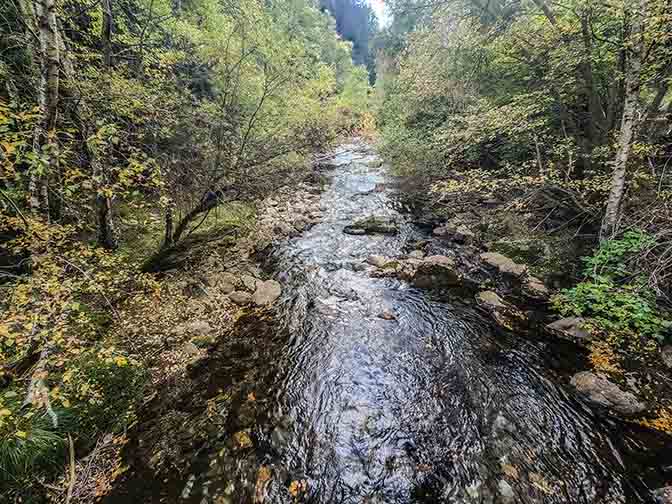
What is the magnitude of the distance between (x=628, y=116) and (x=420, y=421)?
5.75 m

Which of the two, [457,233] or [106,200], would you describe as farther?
[457,233]

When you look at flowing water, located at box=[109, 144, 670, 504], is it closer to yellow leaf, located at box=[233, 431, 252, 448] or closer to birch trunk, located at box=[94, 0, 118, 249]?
yellow leaf, located at box=[233, 431, 252, 448]

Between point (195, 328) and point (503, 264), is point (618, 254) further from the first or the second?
point (195, 328)

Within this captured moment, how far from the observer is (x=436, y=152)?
37.7 ft

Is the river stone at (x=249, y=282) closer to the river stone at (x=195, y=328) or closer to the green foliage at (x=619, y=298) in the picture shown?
the river stone at (x=195, y=328)

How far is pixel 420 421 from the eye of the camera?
12.0ft

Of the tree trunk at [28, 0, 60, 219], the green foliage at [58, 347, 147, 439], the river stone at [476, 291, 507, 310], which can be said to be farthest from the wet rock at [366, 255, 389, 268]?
the tree trunk at [28, 0, 60, 219]

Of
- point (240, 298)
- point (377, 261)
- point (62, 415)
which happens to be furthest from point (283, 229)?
point (62, 415)

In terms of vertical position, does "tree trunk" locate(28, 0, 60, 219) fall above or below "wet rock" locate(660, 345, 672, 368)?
above

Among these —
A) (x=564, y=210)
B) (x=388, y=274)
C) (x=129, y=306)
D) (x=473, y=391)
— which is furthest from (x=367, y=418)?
(x=564, y=210)

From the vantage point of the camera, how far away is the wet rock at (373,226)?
9453 mm

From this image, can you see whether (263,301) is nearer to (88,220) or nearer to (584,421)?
(88,220)

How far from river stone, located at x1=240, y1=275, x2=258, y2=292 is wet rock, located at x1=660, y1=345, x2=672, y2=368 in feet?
22.7

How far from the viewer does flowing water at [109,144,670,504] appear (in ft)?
9.70
